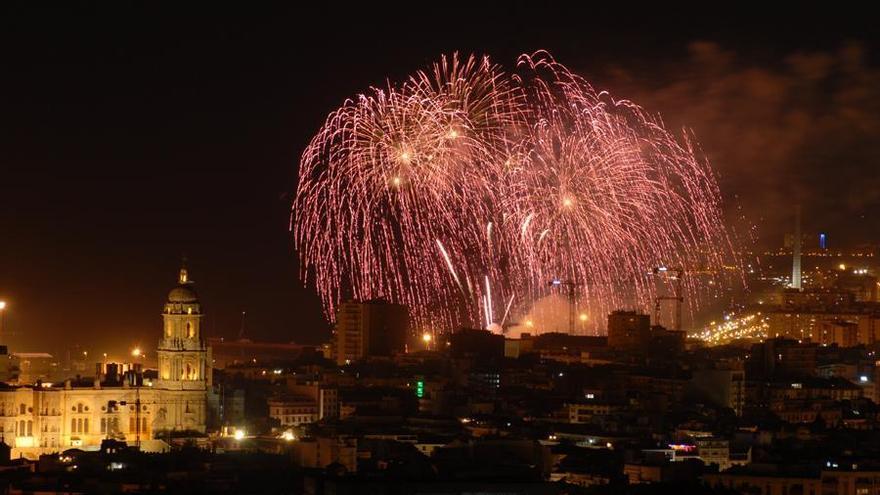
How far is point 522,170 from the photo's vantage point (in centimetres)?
5741

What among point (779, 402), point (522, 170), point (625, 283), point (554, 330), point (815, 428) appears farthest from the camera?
point (554, 330)

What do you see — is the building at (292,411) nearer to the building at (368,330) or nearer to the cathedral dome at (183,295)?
the cathedral dome at (183,295)

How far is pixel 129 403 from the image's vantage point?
189 feet

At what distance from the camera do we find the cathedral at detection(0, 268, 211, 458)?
56.6 m

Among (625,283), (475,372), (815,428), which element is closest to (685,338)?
(625,283)

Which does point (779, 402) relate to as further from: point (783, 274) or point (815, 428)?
point (783, 274)

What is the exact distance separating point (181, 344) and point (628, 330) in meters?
28.0

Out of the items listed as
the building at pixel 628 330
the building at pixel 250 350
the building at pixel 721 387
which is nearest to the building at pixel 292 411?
the building at pixel 721 387

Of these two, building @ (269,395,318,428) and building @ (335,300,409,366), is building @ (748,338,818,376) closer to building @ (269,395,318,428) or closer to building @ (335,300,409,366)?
building @ (335,300,409,366)

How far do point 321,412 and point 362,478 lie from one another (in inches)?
819

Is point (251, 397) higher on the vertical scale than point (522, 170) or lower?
lower

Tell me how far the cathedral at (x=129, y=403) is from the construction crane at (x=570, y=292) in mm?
18041

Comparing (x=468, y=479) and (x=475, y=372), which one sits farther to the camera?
(x=475, y=372)

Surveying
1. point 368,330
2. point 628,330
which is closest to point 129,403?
point 368,330
